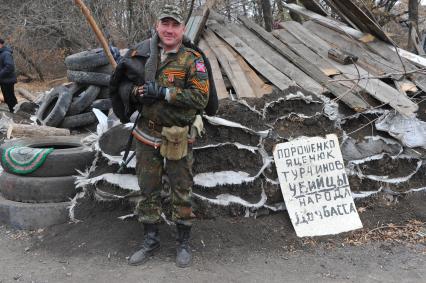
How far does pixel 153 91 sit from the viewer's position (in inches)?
139

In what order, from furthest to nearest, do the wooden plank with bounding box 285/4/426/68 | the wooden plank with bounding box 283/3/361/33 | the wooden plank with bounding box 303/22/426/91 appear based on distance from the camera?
the wooden plank with bounding box 283/3/361/33
the wooden plank with bounding box 285/4/426/68
the wooden plank with bounding box 303/22/426/91

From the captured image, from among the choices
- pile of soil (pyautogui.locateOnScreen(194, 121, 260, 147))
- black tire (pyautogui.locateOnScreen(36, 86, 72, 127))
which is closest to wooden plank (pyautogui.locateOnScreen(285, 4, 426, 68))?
pile of soil (pyautogui.locateOnScreen(194, 121, 260, 147))

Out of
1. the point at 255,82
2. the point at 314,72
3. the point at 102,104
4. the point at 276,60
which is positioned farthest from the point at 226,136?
the point at 102,104

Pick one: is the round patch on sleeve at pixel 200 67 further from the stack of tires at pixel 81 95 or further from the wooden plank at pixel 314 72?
the stack of tires at pixel 81 95

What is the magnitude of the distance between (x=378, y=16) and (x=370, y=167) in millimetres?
7603

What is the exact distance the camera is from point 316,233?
4.48 meters

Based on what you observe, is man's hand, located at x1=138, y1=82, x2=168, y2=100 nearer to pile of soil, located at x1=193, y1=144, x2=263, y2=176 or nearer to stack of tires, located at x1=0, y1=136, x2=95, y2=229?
pile of soil, located at x1=193, y1=144, x2=263, y2=176

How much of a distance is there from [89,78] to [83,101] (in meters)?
0.42

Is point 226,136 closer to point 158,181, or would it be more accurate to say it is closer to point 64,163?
point 158,181

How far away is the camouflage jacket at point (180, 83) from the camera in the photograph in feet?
12.0

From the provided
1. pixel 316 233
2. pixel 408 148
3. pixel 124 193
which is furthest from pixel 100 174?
pixel 408 148

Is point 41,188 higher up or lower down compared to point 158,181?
lower down

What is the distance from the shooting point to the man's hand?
3.52 meters

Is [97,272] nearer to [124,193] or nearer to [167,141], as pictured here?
[124,193]
